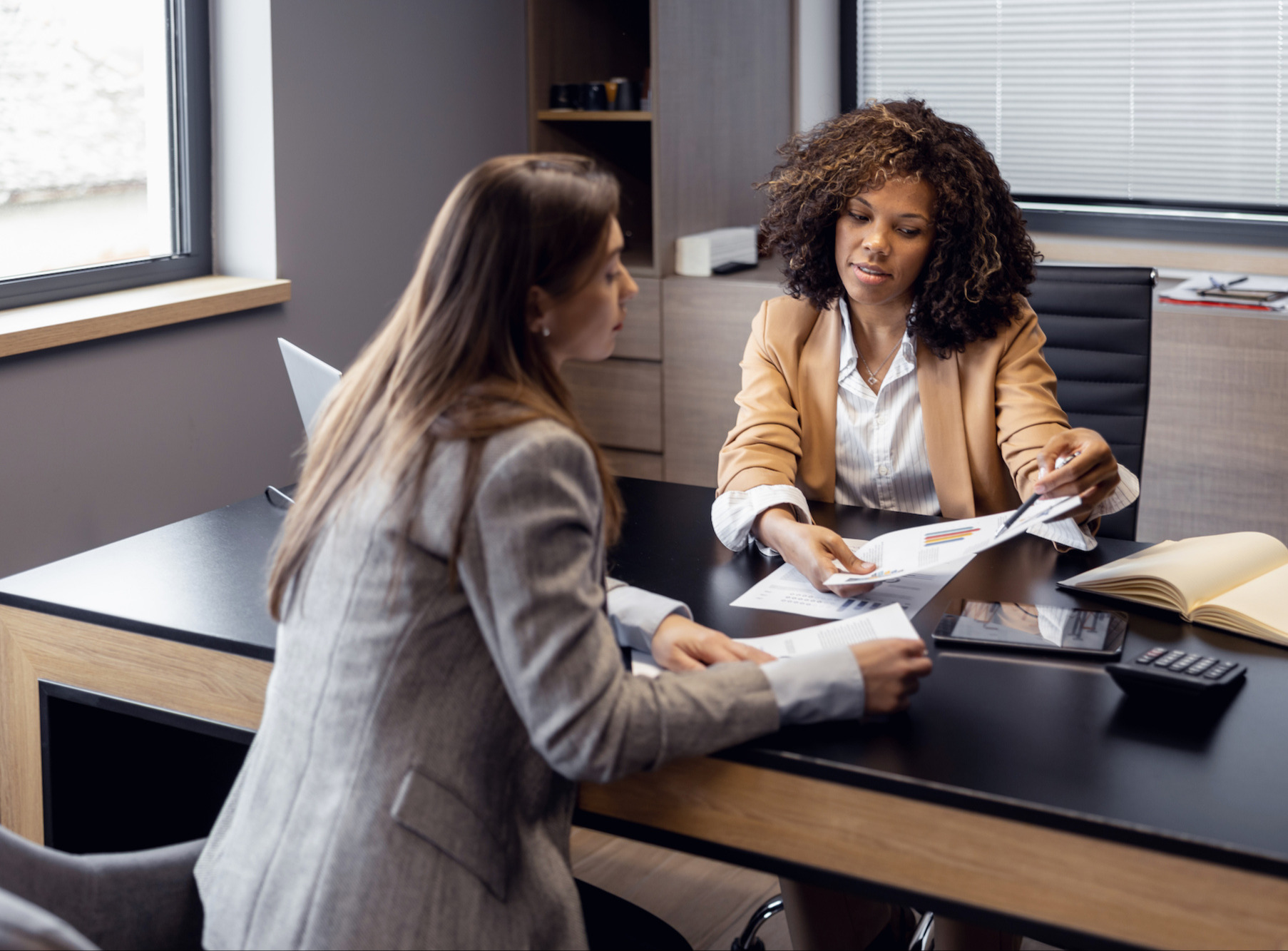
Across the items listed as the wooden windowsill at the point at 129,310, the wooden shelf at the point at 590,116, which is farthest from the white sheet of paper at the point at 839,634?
the wooden shelf at the point at 590,116

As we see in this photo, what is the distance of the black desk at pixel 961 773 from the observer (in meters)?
Answer: 1.05

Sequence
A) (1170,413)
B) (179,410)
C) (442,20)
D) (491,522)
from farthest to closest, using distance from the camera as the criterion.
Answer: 1. (442,20)
2. (1170,413)
3. (179,410)
4. (491,522)

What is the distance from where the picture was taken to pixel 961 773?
1.13m

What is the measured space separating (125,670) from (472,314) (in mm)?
756

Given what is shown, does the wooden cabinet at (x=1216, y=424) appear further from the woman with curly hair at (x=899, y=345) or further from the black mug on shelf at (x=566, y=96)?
the black mug on shelf at (x=566, y=96)

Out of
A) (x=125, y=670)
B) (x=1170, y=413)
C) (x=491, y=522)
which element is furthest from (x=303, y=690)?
(x=1170, y=413)

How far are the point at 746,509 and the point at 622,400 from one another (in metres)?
1.96

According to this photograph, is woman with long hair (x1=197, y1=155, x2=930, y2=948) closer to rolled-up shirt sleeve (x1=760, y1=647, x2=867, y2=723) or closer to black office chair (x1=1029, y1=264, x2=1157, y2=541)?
rolled-up shirt sleeve (x1=760, y1=647, x2=867, y2=723)

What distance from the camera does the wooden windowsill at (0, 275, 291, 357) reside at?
2477mm

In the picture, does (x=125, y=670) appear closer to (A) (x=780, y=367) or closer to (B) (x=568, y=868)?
(B) (x=568, y=868)

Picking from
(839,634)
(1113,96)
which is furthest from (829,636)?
(1113,96)

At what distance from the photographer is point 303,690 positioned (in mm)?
1112

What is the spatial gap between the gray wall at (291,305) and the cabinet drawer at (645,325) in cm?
61

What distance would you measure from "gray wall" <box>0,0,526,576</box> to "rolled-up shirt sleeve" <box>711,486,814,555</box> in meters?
1.39
